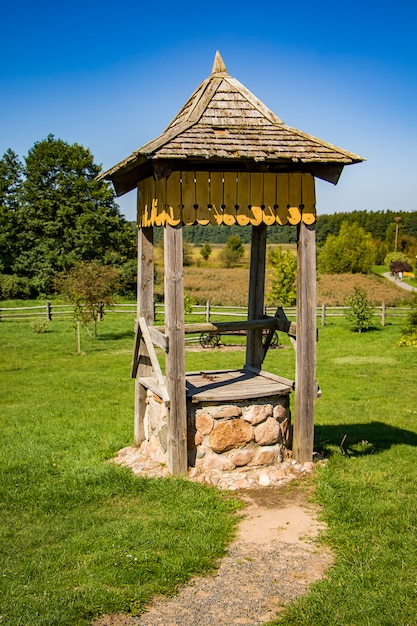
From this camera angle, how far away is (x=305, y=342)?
294 inches

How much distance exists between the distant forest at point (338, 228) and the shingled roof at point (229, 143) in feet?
223

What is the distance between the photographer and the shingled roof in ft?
22.1

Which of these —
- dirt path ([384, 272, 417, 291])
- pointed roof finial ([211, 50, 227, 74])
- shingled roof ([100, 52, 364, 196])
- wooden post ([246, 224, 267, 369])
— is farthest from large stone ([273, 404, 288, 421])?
dirt path ([384, 272, 417, 291])

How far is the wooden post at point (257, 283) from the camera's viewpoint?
8.74 metres

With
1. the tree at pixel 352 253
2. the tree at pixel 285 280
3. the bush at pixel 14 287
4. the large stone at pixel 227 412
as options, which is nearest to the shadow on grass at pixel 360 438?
the large stone at pixel 227 412

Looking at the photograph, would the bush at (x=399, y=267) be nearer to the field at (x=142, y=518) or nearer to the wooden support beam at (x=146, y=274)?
the field at (x=142, y=518)

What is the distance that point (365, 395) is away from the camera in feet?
42.7

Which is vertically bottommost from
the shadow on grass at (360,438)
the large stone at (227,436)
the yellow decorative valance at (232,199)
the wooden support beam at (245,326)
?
the shadow on grass at (360,438)

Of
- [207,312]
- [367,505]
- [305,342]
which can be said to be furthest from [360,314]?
[367,505]

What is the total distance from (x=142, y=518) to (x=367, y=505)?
2358 mm

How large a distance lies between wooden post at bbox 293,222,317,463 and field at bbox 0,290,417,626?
0.46m

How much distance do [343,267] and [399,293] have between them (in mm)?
16717

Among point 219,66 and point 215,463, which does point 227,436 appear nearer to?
point 215,463

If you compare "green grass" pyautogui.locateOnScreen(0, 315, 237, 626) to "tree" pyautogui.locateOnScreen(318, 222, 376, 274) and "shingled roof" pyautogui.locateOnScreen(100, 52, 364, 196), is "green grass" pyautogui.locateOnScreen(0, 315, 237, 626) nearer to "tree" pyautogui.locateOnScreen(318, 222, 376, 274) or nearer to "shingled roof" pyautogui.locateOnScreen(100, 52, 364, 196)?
"shingled roof" pyautogui.locateOnScreen(100, 52, 364, 196)
